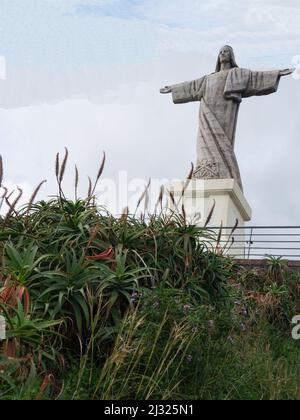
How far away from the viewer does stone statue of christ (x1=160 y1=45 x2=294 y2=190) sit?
14.8 m

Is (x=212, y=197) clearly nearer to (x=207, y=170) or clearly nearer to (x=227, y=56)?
(x=207, y=170)

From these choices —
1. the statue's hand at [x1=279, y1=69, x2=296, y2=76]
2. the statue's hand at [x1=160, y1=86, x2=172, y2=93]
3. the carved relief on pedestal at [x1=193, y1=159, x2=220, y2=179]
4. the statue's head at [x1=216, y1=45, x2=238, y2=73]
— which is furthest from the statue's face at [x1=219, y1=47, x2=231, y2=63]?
the carved relief on pedestal at [x1=193, y1=159, x2=220, y2=179]

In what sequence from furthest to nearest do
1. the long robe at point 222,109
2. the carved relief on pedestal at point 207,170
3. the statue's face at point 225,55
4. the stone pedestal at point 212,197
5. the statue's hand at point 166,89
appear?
the statue's hand at point 166,89 → the statue's face at point 225,55 → the long robe at point 222,109 → the carved relief on pedestal at point 207,170 → the stone pedestal at point 212,197

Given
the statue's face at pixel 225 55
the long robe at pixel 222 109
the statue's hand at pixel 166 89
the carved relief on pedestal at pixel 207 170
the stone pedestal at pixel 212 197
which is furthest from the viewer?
the statue's hand at pixel 166 89

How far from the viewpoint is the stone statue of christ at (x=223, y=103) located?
48.5 feet

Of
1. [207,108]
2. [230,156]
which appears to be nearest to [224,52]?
[207,108]

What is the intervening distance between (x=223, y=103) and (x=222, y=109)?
141 millimetres

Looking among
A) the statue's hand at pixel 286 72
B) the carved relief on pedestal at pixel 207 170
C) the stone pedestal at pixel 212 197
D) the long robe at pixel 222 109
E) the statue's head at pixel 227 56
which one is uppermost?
the statue's head at pixel 227 56

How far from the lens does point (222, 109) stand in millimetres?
15312

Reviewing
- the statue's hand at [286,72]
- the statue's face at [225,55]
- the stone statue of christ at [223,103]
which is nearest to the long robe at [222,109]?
the stone statue of christ at [223,103]

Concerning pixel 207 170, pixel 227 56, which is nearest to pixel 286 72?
pixel 227 56

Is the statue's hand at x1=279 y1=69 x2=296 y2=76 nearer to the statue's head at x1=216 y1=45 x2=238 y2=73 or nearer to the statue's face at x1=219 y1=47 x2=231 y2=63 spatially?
the statue's head at x1=216 y1=45 x2=238 y2=73

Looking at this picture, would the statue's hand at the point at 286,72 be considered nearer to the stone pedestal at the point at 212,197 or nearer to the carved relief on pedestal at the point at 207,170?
the carved relief on pedestal at the point at 207,170

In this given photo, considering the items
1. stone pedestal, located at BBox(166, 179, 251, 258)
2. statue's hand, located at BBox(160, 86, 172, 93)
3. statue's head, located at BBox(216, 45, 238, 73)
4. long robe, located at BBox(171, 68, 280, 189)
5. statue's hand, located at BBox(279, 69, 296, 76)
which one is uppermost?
statue's head, located at BBox(216, 45, 238, 73)
